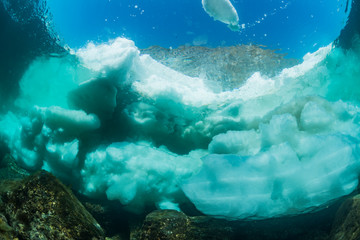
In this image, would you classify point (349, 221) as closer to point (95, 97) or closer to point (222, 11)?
point (222, 11)

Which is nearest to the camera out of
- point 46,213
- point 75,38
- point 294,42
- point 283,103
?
point 46,213

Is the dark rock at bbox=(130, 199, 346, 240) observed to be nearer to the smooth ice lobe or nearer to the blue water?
the blue water

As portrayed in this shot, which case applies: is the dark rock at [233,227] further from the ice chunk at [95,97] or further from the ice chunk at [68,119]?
the ice chunk at [95,97]

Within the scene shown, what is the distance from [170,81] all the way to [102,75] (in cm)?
237

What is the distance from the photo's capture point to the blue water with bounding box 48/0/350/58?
6.21 m

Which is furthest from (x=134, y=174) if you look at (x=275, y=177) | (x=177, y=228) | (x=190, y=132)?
(x=275, y=177)

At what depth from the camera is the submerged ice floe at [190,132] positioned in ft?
20.2

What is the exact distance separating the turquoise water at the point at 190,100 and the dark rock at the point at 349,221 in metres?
0.63

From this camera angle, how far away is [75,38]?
6.50m

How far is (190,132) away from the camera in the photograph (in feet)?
27.5

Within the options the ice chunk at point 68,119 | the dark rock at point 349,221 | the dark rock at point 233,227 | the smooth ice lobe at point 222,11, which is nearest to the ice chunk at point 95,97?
the ice chunk at point 68,119

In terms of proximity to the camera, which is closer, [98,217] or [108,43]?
[108,43]

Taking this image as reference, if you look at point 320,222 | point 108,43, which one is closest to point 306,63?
point 320,222

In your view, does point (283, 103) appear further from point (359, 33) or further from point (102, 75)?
point (102, 75)
